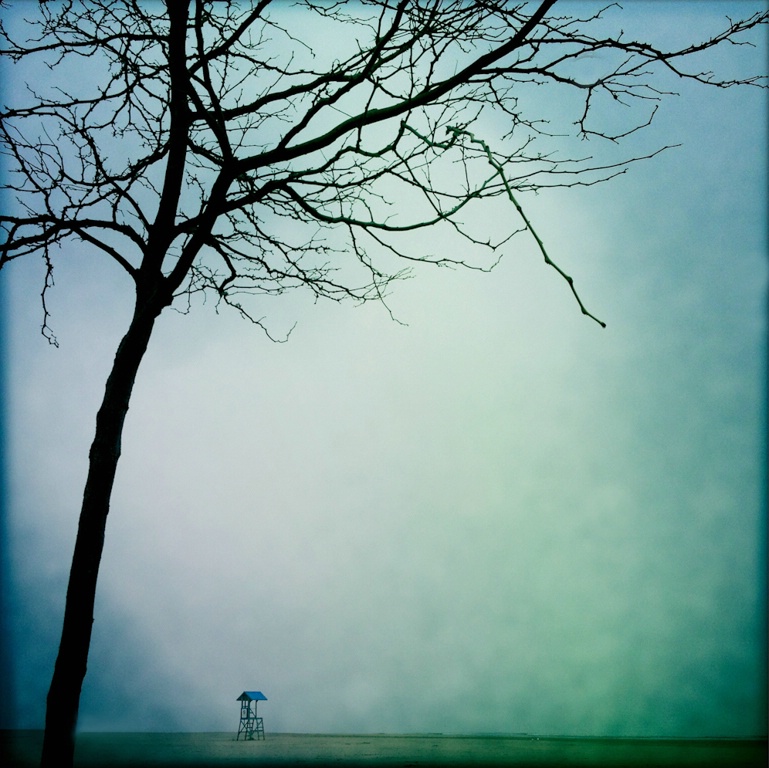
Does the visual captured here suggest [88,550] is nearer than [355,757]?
Yes

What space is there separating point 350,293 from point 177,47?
5.48ft

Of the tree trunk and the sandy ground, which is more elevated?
the tree trunk

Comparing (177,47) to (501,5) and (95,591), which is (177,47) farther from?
(95,591)

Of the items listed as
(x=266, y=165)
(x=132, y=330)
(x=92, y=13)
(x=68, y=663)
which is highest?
(x=92, y=13)

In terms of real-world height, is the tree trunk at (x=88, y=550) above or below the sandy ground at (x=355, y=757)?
above

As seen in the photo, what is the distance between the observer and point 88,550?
118 inches

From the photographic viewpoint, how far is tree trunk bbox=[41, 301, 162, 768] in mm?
2781

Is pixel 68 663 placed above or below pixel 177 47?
below

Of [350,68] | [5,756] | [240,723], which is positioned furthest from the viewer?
[240,723]

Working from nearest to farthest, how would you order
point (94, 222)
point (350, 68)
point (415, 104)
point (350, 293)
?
1. point (415, 104)
2. point (350, 68)
3. point (94, 222)
4. point (350, 293)

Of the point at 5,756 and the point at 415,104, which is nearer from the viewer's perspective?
the point at 415,104

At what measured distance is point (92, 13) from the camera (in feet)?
12.4

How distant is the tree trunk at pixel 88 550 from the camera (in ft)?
9.12

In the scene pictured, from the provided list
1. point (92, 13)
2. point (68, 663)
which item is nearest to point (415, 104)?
point (92, 13)
